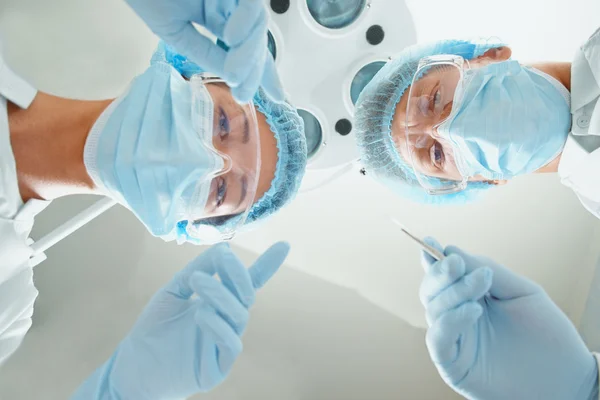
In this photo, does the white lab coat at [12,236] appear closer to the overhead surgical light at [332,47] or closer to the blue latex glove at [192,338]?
the blue latex glove at [192,338]

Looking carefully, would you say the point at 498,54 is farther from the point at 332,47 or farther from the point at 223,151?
the point at 223,151

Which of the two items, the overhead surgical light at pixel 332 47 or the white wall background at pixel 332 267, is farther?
the white wall background at pixel 332 267

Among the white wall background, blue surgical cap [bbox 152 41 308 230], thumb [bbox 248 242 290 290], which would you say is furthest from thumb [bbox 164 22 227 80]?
the white wall background

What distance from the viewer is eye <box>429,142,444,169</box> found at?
1.39 m

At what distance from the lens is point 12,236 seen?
117 centimetres

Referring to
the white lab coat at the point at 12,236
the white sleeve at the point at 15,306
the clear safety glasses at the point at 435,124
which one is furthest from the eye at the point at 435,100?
the white sleeve at the point at 15,306

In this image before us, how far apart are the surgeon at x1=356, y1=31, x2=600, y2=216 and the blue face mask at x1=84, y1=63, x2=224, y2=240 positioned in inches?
25.6

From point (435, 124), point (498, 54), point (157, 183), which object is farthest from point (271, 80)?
point (498, 54)

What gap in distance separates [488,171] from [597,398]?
651 mm

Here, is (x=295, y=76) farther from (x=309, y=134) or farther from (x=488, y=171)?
(x=488, y=171)

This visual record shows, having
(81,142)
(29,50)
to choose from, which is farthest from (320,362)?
(29,50)

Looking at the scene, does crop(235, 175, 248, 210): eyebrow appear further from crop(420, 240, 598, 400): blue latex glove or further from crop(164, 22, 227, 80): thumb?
crop(420, 240, 598, 400): blue latex glove

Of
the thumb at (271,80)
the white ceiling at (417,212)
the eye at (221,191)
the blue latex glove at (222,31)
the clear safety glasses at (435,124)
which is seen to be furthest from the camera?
the white ceiling at (417,212)

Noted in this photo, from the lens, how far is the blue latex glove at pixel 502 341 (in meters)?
1.15
